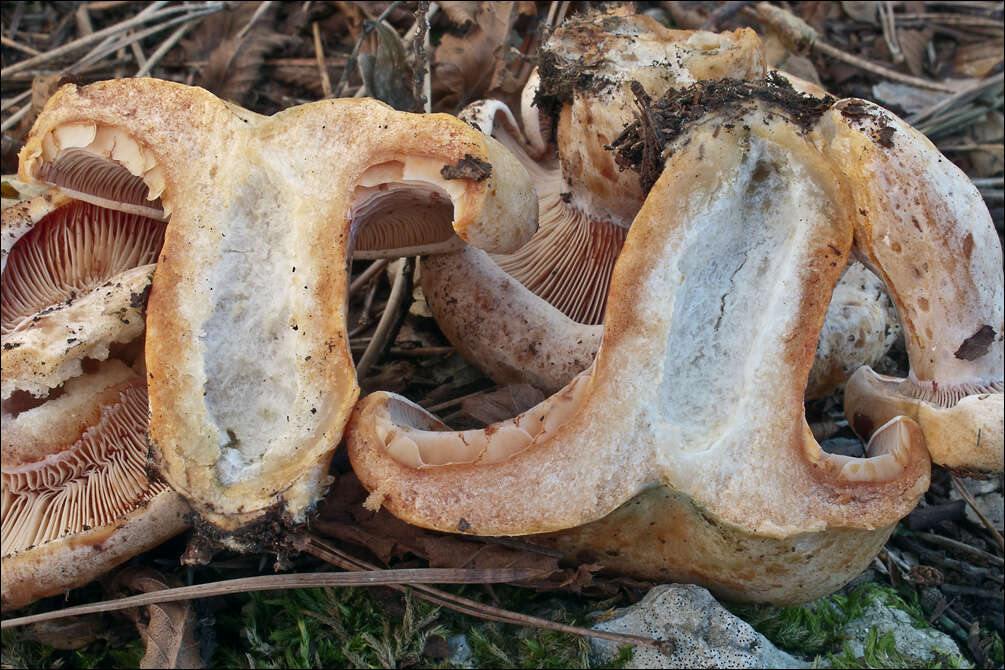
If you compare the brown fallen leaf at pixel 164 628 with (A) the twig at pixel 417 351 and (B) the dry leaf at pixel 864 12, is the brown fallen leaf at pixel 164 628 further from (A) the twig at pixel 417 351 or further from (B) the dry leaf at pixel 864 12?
(B) the dry leaf at pixel 864 12

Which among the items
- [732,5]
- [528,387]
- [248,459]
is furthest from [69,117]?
[732,5]

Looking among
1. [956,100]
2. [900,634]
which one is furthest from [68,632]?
[956,100]

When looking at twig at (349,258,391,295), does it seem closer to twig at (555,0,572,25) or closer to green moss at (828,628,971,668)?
twig at (555,0,572,25)

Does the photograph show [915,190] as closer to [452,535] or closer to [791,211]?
[791,211]

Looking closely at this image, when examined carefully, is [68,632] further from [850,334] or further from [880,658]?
[850,334]

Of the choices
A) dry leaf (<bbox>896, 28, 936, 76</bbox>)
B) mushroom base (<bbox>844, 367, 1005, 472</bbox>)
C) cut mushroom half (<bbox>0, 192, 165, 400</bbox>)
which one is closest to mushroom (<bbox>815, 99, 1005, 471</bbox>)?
mushroom base (<bbox>844, 367, 1005, 472</bbox>)

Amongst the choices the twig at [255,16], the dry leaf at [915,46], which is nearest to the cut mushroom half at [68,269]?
the twig at [255,16]
